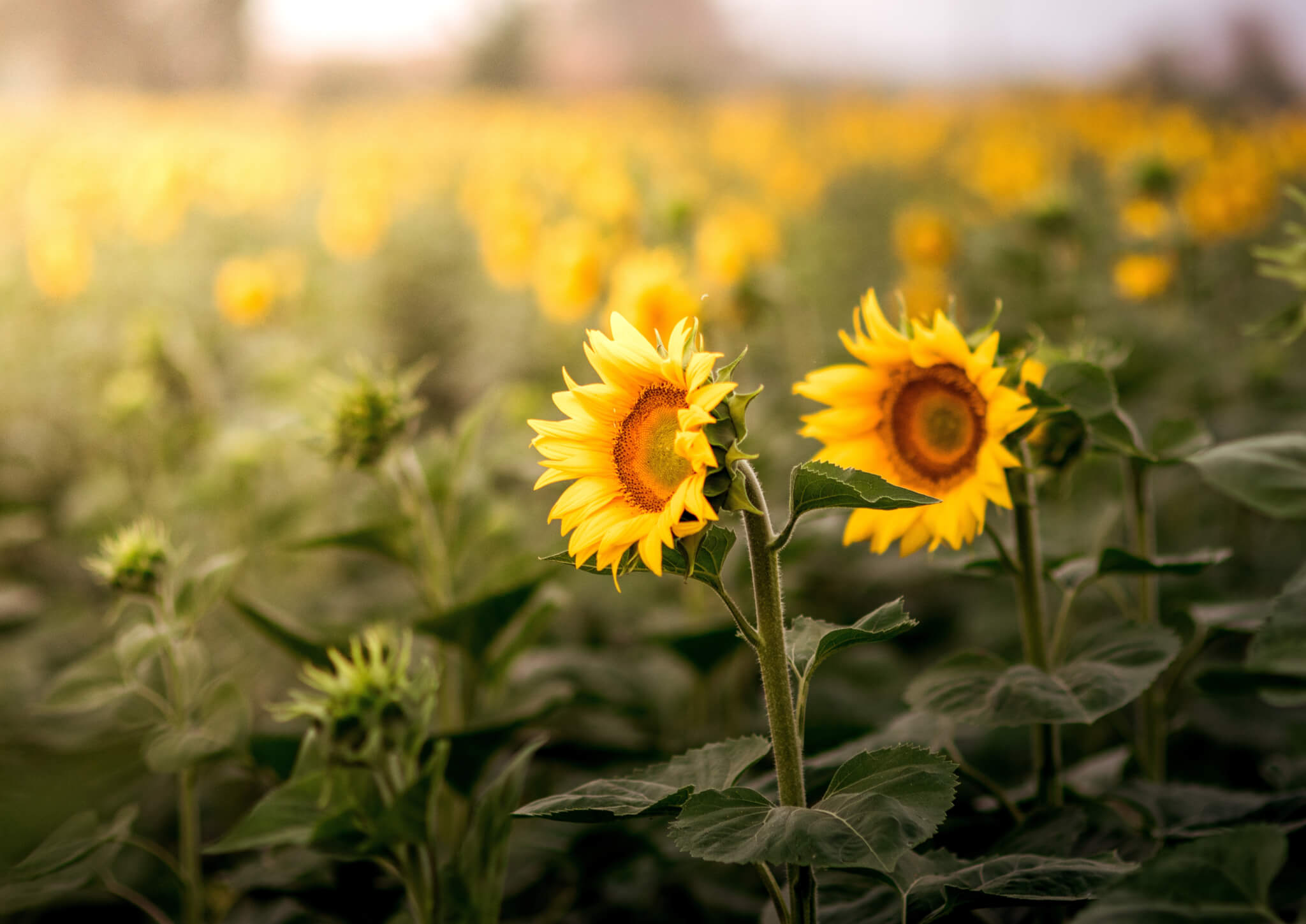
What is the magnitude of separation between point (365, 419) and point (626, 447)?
46 cm

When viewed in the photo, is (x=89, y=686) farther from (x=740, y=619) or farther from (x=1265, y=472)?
(x=1265, y=472)

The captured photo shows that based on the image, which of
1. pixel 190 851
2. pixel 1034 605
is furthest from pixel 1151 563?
pixel 190 851

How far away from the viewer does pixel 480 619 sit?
1.07m

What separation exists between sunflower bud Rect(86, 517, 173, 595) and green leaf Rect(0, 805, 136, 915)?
22 centimetres

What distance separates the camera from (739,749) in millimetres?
724

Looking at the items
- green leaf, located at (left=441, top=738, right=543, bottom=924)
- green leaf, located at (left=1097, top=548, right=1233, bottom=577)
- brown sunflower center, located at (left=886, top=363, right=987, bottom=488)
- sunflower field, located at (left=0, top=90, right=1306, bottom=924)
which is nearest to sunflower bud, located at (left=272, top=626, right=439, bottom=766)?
sunflower field, located at (left=0, top=90, right=1306, bottom=924)

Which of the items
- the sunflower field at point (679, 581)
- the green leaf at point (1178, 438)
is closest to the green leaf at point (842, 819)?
the sunflower field at point (679, 581)

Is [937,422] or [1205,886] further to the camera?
[937,422]

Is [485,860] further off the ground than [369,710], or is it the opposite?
[369,710]

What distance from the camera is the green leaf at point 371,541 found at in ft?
3.47

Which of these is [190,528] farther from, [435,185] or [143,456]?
[435,185]

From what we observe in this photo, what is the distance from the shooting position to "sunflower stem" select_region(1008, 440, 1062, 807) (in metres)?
0.82

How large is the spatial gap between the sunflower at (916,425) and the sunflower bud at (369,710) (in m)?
0.40

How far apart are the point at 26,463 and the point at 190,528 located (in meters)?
0.60
